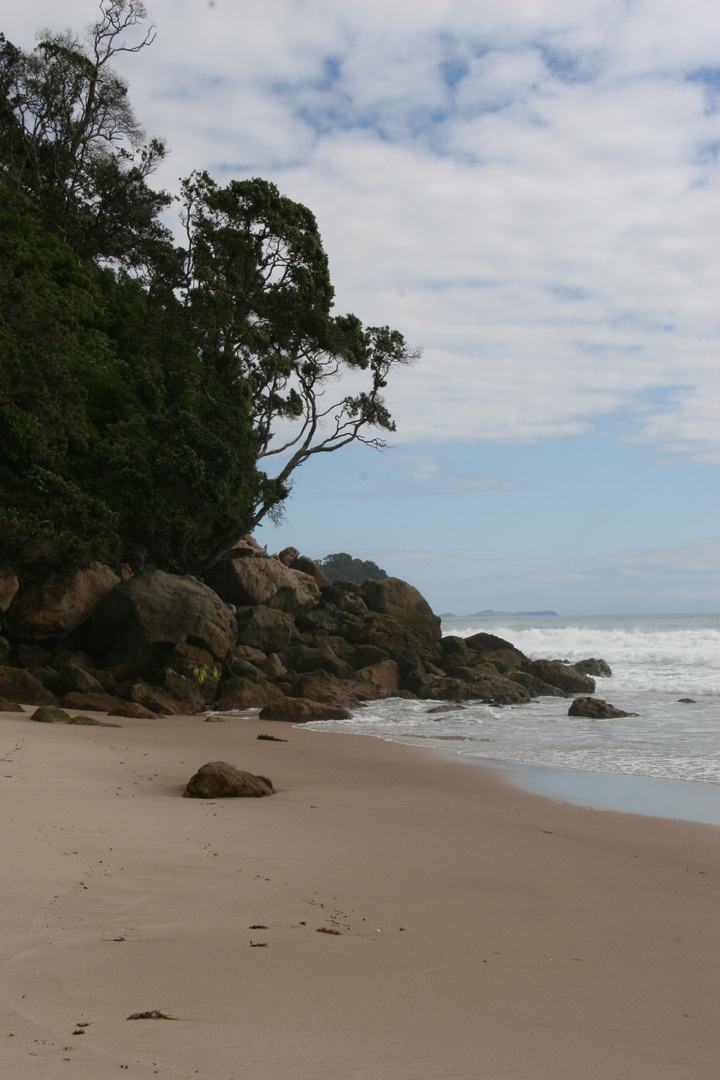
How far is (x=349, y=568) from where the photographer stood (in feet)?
220

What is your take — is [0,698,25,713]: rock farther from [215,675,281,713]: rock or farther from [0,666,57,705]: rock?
[215,675,281,713]: rock

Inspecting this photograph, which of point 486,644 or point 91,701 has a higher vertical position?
point 486,644

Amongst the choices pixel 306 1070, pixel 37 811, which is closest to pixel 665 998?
pixel 306 1070

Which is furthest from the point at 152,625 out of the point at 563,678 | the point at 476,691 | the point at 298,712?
the point at 563,678

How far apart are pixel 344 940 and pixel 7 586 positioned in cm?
1507

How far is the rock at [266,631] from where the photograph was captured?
74.5ft

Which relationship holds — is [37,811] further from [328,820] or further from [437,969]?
[437,969]

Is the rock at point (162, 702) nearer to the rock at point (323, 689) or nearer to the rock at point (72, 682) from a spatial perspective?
the rock at point (72, 682)

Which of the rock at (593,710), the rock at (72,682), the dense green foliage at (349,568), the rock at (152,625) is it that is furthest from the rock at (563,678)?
the dense green foliage at (349,568)

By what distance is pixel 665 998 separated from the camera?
3.28 metres

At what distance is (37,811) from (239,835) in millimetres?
1518

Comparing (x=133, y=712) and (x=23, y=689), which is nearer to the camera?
(x=133, y=712)

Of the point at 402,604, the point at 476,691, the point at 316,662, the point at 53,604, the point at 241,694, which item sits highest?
the point at 402,604

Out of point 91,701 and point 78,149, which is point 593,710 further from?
point 78,149
